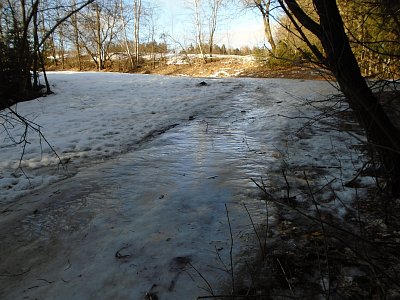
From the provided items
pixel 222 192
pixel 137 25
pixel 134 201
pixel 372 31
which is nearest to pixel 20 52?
pixel 134 201

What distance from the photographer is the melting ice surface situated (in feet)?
9.20

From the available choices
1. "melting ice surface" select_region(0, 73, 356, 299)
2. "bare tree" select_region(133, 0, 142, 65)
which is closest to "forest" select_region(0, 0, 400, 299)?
"melting ice surface" select_region(0, 73, 356, 299)

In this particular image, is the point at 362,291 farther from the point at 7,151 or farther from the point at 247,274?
the point at 7,151

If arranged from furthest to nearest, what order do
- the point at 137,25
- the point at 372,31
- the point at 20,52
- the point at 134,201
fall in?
the point at 137,25 → the point at 372,31 → the point at 134,201 → the point at 20,52

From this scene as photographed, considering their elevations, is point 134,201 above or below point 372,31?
below

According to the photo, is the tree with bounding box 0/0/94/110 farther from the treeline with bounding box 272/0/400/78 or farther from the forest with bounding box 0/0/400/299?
the treeline with bounding box 272/0/400/78

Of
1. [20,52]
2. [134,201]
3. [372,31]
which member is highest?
[372,31]

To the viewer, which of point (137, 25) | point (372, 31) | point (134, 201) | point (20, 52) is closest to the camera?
point (20, 52)

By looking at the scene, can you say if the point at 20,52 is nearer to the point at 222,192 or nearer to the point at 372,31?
the point at 222,192

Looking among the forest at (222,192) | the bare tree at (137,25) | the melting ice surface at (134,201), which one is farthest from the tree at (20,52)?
the bare tree at (137,25)

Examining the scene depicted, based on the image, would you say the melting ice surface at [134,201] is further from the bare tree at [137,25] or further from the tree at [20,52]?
the bare tree at [137,25]

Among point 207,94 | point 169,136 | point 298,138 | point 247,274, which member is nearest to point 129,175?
point 169,136

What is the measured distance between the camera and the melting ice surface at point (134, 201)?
110 inches

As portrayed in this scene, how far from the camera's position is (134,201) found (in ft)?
13.8
